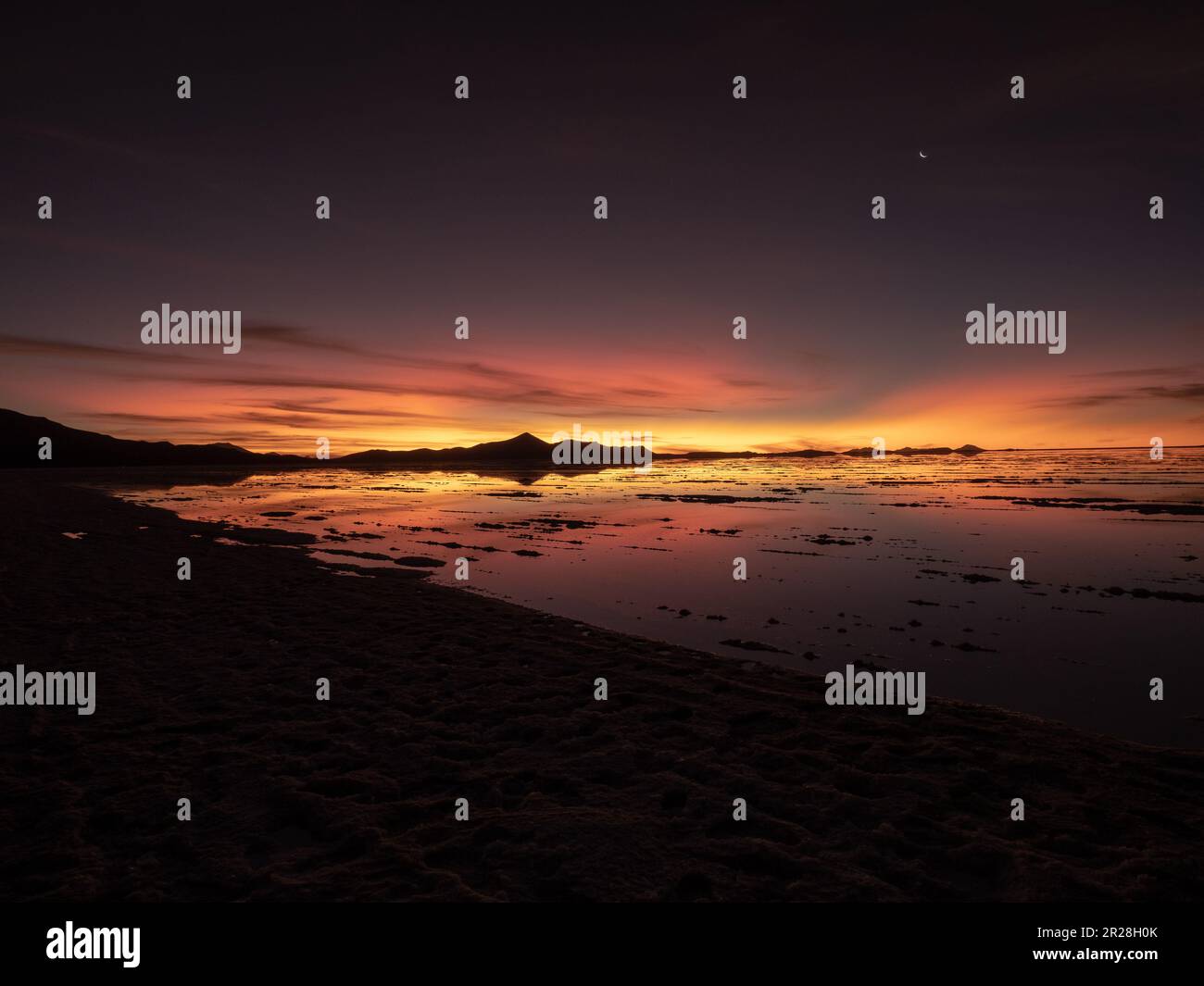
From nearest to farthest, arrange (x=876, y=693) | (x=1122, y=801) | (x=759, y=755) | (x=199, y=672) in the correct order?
(x=1122, y=801), (x=759, y=755), (x=876, y=693), (x=199, y=672)

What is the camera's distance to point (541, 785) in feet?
21.2

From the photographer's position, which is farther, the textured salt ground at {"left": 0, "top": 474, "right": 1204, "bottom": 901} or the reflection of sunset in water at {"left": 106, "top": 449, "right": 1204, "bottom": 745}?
the reflection of sunset in water at {"left": 106, "top": 449, "right": 1204, "bottom": 745}

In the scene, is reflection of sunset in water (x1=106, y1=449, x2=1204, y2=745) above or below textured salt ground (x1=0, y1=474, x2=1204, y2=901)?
above

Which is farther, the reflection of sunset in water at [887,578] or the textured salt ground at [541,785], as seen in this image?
the reflection of sunset in water at [887,578]

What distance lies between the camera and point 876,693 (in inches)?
359

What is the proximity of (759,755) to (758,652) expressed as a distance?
4272mm

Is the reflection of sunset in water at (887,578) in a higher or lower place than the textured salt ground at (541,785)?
higher

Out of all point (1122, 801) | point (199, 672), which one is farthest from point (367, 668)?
point (1122, 801)

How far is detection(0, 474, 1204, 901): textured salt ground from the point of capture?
194 inches

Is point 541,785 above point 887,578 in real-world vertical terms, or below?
below

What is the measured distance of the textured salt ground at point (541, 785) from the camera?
493 cm
